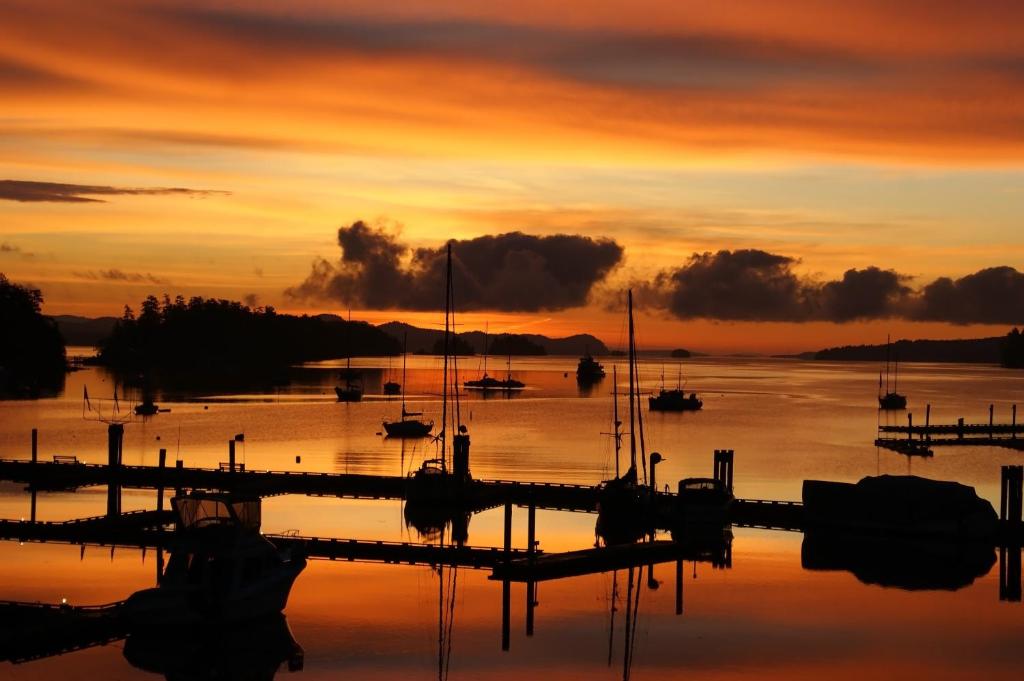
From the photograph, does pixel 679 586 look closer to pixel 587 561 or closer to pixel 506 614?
pixel 587 561

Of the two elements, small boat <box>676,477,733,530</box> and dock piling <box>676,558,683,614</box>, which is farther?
small boat <box>676,477,733,530</box>

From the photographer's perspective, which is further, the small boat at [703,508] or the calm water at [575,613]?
the small boat at [703,508]

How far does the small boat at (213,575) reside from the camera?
126 ft

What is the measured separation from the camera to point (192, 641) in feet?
127

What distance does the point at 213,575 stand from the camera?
128ft

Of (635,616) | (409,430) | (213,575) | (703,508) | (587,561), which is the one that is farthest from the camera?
(409,430)

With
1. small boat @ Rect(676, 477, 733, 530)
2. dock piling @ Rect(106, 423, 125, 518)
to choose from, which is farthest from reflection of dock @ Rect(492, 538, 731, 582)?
dock piling @ Rect(106, 423, 125, 518)

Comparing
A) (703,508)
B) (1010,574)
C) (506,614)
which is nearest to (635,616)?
(506,614)

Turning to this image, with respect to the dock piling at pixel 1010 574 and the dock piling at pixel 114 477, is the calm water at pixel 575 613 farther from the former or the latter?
the dock piling at pixel 114 477

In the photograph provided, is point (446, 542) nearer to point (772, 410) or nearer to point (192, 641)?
point (192, 641)

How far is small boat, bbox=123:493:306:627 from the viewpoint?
1508 inches

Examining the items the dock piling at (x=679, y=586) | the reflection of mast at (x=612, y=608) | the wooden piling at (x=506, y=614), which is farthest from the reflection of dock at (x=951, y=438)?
the wooden piling at (x=506, y=614)

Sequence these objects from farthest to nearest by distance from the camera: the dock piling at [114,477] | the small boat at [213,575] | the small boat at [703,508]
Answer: the dock piling at [114,477], the small boat at [703,508], the small boat at [213,575]

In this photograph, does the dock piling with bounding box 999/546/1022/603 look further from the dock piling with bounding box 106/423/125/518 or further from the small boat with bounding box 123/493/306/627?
the dock piling with bounding box 106/423/125/518
